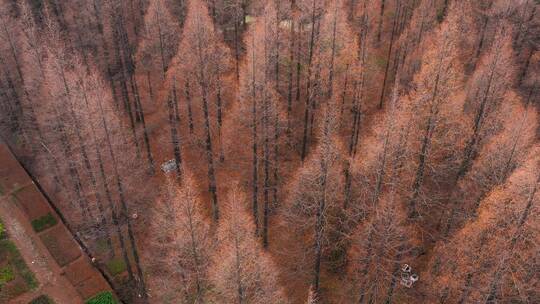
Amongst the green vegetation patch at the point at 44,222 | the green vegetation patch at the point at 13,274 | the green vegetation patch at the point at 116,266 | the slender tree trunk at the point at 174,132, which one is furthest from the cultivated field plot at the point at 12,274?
the slender tree trunk at the point at 174,132

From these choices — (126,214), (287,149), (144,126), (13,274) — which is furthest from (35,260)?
(287,149)

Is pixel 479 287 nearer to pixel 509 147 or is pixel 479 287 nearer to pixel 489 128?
pixel 509 147

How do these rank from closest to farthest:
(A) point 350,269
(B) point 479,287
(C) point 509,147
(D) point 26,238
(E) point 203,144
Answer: (B) point 479,287 → (C) point 509,147 → (A) point 350,269 → (D) point 26,238 → (E) point 203,144

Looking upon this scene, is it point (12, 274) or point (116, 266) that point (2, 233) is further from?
point (116, 266)

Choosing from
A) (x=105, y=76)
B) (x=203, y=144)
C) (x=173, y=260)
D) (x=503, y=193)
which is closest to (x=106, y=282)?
(x=173, y=260)

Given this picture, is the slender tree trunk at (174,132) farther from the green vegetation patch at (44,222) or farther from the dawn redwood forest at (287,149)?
the green vegetation patch at (44,222)
